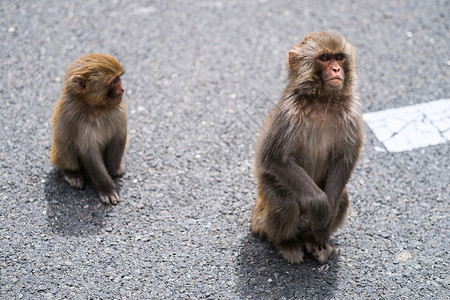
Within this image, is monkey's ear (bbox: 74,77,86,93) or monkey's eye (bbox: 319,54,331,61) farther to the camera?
monkey's ear (bbox: 74,77,86,93)

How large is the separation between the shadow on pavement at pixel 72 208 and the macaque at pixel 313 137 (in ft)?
4.51

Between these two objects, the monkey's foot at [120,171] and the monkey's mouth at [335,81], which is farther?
the monkey's foot at [120,171]

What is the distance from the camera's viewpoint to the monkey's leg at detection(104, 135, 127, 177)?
460 cm

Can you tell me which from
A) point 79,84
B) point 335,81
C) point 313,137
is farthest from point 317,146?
point 79,84

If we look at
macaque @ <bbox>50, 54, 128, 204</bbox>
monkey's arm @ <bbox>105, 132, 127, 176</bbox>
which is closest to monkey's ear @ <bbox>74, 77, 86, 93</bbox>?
macaque @ <bbox>50, 54, 128, 204</bbox>

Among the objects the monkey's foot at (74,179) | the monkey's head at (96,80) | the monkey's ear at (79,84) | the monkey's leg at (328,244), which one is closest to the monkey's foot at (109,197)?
the monkey's foot at (74,179)

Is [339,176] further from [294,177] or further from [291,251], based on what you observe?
[291,251]

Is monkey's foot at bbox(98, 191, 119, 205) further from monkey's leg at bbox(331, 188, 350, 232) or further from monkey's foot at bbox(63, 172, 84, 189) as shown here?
monkey's leg at bbox(331, 188, 350, 232)

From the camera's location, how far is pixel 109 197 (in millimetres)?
4504

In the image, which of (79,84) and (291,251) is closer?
(291,251)

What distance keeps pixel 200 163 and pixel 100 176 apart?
89cm

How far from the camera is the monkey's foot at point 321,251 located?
4.02 meters

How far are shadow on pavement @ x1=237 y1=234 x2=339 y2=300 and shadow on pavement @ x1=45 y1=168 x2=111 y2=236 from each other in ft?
3.82

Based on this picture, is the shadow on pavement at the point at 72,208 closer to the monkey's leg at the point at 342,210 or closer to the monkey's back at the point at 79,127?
the monkey's back at the point at 79,127
